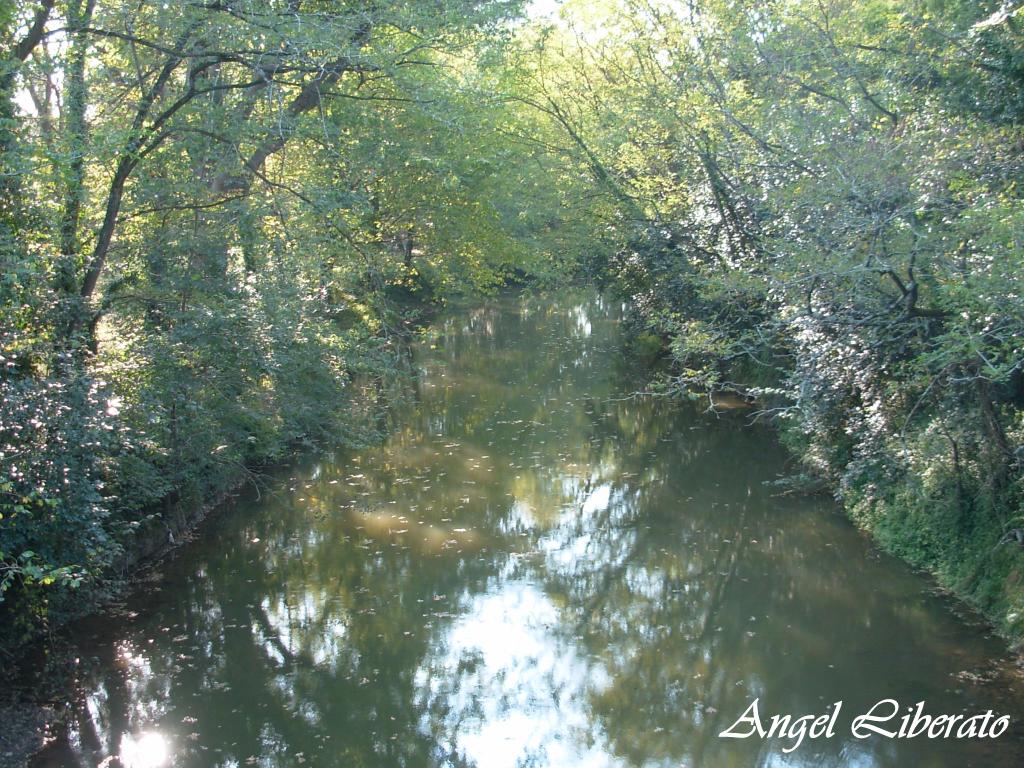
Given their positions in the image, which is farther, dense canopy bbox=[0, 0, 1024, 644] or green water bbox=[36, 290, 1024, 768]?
dense canopy bbox=[0, 0, 1024, 644]

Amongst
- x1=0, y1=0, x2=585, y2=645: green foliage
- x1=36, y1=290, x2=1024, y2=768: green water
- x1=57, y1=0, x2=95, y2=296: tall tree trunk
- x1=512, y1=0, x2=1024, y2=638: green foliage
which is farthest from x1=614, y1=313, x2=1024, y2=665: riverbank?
x1=57, y1=0, x2=95, y2=296: tall tree trunk

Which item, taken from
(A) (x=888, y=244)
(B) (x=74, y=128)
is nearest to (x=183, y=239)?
(B) (x=74, y=128)

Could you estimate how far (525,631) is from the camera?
9047 millimetres

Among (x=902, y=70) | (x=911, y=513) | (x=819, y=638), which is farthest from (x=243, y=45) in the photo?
(x=911, y=513)

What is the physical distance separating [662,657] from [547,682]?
1242mm

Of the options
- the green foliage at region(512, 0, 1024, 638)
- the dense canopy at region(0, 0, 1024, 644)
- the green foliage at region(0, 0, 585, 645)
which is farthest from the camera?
the green foliage at region(512, 0, 1024, 638)

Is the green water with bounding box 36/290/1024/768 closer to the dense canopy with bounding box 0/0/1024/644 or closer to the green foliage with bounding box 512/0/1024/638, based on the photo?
the dense canopy with bounding box 0/0/1024/644

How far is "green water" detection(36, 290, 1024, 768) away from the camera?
23.3ft

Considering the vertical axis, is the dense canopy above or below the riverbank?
above

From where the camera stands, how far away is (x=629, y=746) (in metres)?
7.07

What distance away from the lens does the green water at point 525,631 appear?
7113mm

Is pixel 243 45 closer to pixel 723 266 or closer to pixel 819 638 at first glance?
pixel 723 266

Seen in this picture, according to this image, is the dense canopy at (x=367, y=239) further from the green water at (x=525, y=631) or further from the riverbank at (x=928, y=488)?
the green water at (x=525, y=631)

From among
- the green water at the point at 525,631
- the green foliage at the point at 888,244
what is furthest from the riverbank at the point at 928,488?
the green water at the point at 525,631
